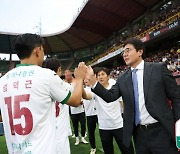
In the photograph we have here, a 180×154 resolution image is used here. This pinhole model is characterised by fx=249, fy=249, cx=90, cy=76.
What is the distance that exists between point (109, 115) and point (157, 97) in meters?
1.70

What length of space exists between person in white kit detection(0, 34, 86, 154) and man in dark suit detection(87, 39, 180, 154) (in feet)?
2.88

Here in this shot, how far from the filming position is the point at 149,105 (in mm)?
2695

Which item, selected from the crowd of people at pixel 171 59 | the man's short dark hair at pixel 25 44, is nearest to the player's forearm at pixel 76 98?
the man's short dark hair at pixel 25 44

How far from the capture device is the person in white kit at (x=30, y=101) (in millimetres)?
1859

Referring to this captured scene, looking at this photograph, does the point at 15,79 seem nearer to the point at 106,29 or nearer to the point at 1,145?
the point at 1,145

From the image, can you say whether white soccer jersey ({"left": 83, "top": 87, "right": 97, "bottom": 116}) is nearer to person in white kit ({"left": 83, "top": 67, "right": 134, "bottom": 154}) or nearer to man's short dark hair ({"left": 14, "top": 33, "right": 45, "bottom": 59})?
person in white kit ({"left": 83, "top": 67, "right": 134, "bottom": 154})

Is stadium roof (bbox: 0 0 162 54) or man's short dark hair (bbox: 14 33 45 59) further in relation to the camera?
stadium roof (bbox: 0 0 162 54)

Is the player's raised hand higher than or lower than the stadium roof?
lower

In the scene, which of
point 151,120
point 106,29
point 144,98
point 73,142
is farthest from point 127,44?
point 106,29

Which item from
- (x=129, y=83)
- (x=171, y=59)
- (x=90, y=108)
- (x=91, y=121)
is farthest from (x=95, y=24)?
(x=129, y=83)

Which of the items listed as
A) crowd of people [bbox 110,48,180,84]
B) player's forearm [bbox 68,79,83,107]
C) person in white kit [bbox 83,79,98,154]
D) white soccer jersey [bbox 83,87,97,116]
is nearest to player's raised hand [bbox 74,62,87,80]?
player's forearm [bbox 68,79,83,107]

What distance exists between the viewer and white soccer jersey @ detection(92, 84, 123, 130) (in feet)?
14.0

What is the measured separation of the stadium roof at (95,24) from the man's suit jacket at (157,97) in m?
23.8

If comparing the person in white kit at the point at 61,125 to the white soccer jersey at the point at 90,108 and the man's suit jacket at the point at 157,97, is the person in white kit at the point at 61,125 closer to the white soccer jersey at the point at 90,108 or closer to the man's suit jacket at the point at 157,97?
the man's suit jacket at the point at 157,97
